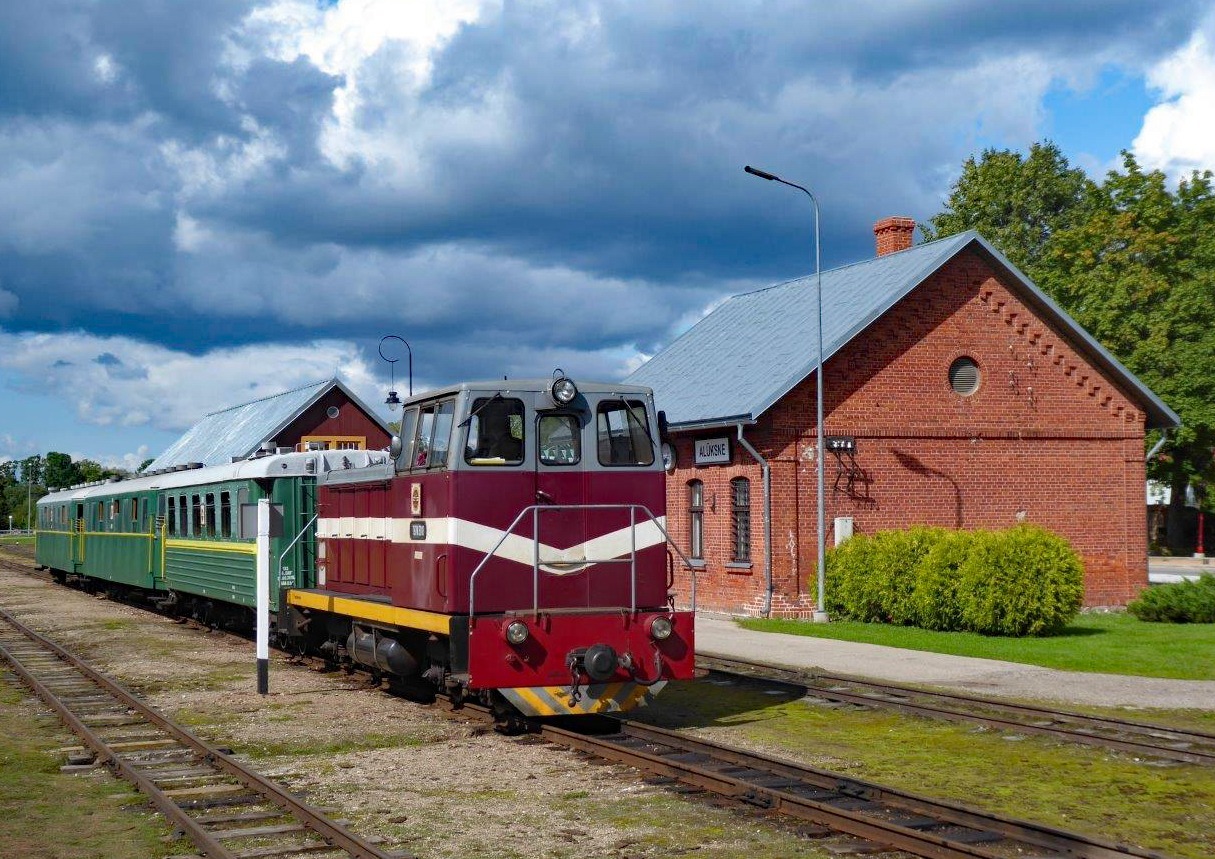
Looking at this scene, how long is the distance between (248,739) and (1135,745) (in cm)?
787

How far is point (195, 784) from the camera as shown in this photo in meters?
10.2

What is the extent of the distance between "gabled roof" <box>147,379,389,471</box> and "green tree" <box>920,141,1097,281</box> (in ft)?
92.4

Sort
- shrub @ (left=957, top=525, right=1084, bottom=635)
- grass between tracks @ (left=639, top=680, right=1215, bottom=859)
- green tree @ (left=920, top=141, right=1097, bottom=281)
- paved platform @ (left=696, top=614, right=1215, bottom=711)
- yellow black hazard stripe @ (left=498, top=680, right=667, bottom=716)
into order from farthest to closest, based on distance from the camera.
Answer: green tree @ (left=920, top=141, right=1097, bottom=281) < shrub @ (left=957, top=525, right=1084, bottom=635) < paved platform @ (left=696, top=614, right=1215, bottom=711) < yellow black hazard stripe @ (left=498, top=680, right=667, bottom=716) < grass between tracks @ (left=639, top=680, right=1215, bottom=859)

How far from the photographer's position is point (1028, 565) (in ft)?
70.5

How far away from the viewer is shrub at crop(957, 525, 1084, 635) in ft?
70.4

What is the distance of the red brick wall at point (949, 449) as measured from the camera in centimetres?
2598

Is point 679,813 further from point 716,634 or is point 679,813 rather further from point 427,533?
point 716,634

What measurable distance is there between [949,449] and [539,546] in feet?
55.5

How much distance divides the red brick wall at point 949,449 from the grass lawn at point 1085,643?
2471 millimetres

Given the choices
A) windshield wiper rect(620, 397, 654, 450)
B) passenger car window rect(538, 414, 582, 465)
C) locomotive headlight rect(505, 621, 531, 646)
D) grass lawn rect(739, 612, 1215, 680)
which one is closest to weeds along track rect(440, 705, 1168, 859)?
locomotive headlight rect(505, 621, 531, 646)

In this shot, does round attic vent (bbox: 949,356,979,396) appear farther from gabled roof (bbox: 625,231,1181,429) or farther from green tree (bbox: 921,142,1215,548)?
green tree (bbox: 921,142,1215,548)

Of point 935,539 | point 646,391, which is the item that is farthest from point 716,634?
point 646,391

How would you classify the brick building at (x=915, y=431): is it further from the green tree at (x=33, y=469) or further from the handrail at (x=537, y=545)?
the green tree at (x=33, y=469)

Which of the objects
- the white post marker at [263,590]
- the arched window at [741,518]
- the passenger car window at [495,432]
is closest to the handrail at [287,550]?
Answer: the white post marker at [263,590]
